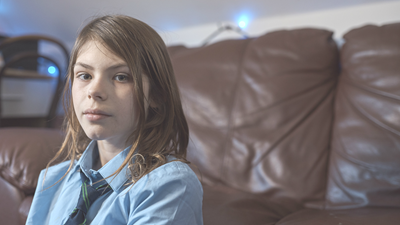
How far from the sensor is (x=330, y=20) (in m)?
1.59

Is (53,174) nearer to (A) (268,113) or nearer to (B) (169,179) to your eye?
(B) (169,179)

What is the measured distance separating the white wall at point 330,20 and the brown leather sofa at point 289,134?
0.32 meters

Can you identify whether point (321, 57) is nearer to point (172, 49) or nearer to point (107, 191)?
point (172, 49)

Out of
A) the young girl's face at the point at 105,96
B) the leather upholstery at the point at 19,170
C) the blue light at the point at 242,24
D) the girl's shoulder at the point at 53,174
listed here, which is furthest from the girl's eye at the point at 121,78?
the blue light at the point at 242,24

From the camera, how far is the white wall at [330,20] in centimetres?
145

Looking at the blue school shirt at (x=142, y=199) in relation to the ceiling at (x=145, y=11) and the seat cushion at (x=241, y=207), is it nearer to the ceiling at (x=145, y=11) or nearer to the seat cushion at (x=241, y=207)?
the seat cushion at (x=241, y=207)

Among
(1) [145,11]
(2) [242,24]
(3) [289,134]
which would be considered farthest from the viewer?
(1) [145,11]

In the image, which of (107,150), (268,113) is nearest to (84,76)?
(107,150)

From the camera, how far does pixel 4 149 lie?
3.31 ft

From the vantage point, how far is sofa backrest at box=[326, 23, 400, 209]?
96 cm

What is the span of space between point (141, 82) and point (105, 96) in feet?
0.25

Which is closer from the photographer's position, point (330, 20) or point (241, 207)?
point (241, 207)

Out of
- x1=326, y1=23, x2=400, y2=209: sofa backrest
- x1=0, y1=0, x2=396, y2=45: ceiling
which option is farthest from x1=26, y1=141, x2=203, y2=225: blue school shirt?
x1=0, y1=0, x2=396, y2=45: ceiling

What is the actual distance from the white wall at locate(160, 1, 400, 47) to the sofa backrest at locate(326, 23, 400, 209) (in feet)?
0.98
